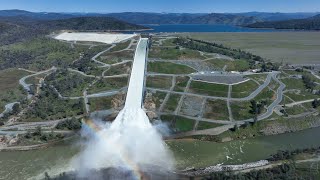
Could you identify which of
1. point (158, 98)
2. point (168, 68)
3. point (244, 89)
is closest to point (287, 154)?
point (244, 89)

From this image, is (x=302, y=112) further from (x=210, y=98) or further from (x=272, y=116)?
(x=210, y=98)

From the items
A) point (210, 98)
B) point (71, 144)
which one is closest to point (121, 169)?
→ point (71, 144)

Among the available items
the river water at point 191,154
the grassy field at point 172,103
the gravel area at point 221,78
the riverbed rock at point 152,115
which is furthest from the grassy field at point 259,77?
the riverbed rock at point 152,115

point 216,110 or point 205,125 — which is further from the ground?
point 216,110

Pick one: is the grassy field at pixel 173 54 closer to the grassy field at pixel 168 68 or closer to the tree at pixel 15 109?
the grassy field at pixel 168 68

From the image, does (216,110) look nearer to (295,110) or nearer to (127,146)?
(295,110)

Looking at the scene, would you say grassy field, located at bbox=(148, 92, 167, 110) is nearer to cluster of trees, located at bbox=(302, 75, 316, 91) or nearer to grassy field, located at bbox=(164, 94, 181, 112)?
grassy field, located at bbox=(164, 94, 181, 112)
